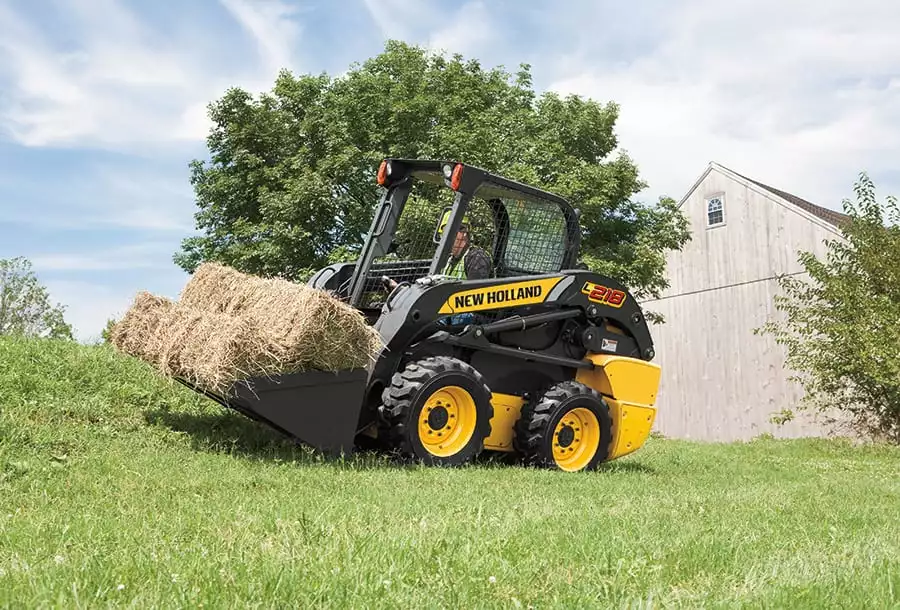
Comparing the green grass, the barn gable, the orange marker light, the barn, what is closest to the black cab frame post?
the orange marker light

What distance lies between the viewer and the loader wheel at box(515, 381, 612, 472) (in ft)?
28.8

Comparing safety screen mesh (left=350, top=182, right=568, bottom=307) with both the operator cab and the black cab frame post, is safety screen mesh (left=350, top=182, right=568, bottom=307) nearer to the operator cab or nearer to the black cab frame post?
the operator cab

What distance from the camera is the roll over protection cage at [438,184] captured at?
8.52m

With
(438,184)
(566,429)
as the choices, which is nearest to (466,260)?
(438,184)

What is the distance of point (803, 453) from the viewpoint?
15.5 meters

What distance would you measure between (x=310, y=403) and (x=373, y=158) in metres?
15.9

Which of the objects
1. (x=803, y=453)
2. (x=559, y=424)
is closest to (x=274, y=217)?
Answer: (x=803, y=453)

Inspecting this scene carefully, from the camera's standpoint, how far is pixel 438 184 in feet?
31.1

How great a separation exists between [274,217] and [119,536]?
19.2 metres

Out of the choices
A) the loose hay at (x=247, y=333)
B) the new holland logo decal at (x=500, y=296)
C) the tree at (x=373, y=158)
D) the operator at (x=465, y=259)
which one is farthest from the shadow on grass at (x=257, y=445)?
the tree at (x=373, y=158)

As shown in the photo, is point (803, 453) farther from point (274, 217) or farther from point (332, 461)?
point (274, 217)

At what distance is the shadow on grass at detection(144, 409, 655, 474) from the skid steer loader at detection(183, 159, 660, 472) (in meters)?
0.17

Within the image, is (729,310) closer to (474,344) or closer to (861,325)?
Answer: (861,325)

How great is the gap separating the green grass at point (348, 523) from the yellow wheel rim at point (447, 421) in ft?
1.45
